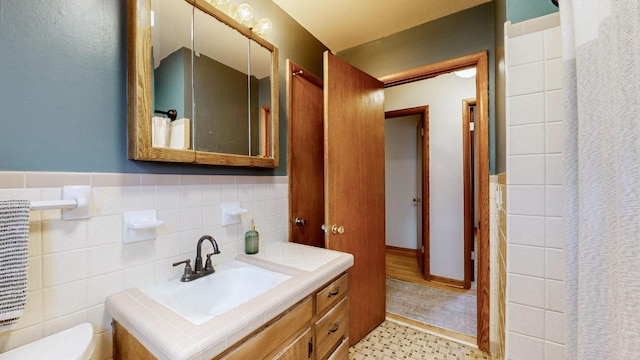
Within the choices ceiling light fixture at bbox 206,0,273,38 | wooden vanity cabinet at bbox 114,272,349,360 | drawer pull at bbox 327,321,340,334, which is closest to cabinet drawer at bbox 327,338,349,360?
wooden vanity cabinet at bbox 114,272,349,360

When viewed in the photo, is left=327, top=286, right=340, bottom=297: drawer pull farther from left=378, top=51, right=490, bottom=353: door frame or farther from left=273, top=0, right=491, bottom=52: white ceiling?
left=273, top=0, right=491, bottom=52: white ceiling

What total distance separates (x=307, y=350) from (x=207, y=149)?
3.27ft

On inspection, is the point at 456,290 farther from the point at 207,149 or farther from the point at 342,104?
the point at 207,149

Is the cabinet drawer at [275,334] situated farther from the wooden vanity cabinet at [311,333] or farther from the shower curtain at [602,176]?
the shower curtain at [602,176]

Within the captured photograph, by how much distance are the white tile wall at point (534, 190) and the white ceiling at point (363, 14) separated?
109 centimetres

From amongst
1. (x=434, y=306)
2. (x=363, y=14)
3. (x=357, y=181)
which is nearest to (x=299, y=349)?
(x=357, y=181)

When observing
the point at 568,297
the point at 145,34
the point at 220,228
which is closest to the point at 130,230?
the point at 220,228

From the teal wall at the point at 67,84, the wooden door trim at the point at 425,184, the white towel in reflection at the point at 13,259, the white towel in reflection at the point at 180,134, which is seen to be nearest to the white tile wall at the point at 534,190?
the teal wall at the point at 67,84

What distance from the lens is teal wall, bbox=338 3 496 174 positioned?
171 cm

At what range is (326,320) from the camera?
1.15 meters

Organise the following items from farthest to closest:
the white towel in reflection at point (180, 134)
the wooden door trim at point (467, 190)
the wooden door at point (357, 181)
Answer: the wooden door trim at point (467, 190) < the wooden door at point (357, 181) < the white towel in reflection at point (180, 134)

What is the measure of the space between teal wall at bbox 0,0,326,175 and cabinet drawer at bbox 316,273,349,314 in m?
0.89

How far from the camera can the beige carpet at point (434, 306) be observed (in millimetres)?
2037

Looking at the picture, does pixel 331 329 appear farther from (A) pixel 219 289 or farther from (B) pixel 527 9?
(B) pixel 527 9
